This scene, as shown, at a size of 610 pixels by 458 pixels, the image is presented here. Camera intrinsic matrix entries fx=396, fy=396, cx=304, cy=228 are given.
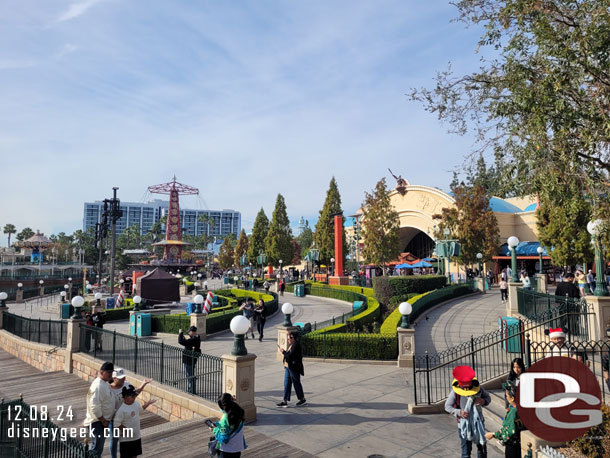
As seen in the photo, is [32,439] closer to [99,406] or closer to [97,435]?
[97,435]

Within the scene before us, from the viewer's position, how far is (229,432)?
16.9ft

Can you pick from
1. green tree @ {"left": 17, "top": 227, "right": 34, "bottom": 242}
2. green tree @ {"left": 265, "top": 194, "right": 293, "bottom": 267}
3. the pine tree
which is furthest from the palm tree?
green tree @ {"left": 265, "top": 194, "right": 293, "bottom": 267}

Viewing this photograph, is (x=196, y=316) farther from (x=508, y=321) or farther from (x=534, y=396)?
(x=534, y=396)

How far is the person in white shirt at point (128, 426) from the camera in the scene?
564 cm

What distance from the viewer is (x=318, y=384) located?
10.1m

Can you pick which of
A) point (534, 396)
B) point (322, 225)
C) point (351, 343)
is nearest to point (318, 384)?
point (351, 343)

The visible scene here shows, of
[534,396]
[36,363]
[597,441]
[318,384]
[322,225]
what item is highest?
[322,225]

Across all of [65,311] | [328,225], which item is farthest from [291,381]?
[328,225]

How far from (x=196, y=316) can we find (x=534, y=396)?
14228mm

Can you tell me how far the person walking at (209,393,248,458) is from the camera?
16.9 feet

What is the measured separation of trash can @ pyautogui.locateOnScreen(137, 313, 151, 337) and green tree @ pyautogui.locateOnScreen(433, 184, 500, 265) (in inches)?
1017

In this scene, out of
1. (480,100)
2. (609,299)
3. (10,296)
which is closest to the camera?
(609,299)

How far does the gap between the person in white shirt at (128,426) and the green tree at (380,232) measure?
3245cm

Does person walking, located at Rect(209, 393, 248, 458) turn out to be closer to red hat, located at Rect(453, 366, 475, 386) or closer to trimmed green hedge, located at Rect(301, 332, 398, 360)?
red hat, located at Rect(453, 366, 475, 386)
